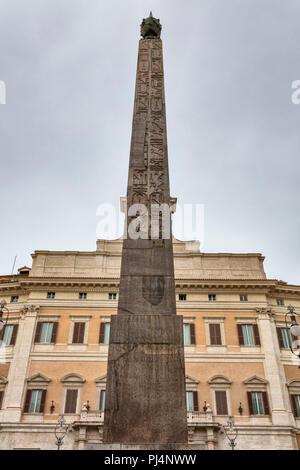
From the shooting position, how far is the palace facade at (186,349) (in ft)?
62.1

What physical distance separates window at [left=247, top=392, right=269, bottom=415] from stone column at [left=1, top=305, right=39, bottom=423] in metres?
11.5

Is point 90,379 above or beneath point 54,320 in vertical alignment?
beneath

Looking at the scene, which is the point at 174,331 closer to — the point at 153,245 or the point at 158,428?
the point at 158,428

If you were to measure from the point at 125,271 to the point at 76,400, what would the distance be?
1652 cm

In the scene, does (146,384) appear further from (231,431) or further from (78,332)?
(78,332)

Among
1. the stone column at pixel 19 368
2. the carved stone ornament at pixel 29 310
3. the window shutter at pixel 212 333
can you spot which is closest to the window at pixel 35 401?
the stone column at pixel 19 368

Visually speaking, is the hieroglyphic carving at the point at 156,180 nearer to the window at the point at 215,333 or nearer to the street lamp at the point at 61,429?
the street lamp at the point at 61,429

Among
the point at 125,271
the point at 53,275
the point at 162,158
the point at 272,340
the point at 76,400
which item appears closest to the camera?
the point at 125,271

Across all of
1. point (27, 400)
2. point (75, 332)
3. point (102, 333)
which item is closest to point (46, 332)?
point (75, 332)

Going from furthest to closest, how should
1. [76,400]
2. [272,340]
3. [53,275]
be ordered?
[53,275] < [272,340] < [76,400]

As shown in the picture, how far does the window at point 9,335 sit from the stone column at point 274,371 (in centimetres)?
1386

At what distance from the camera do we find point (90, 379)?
20.5 m

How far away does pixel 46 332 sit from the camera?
21.9 meters
